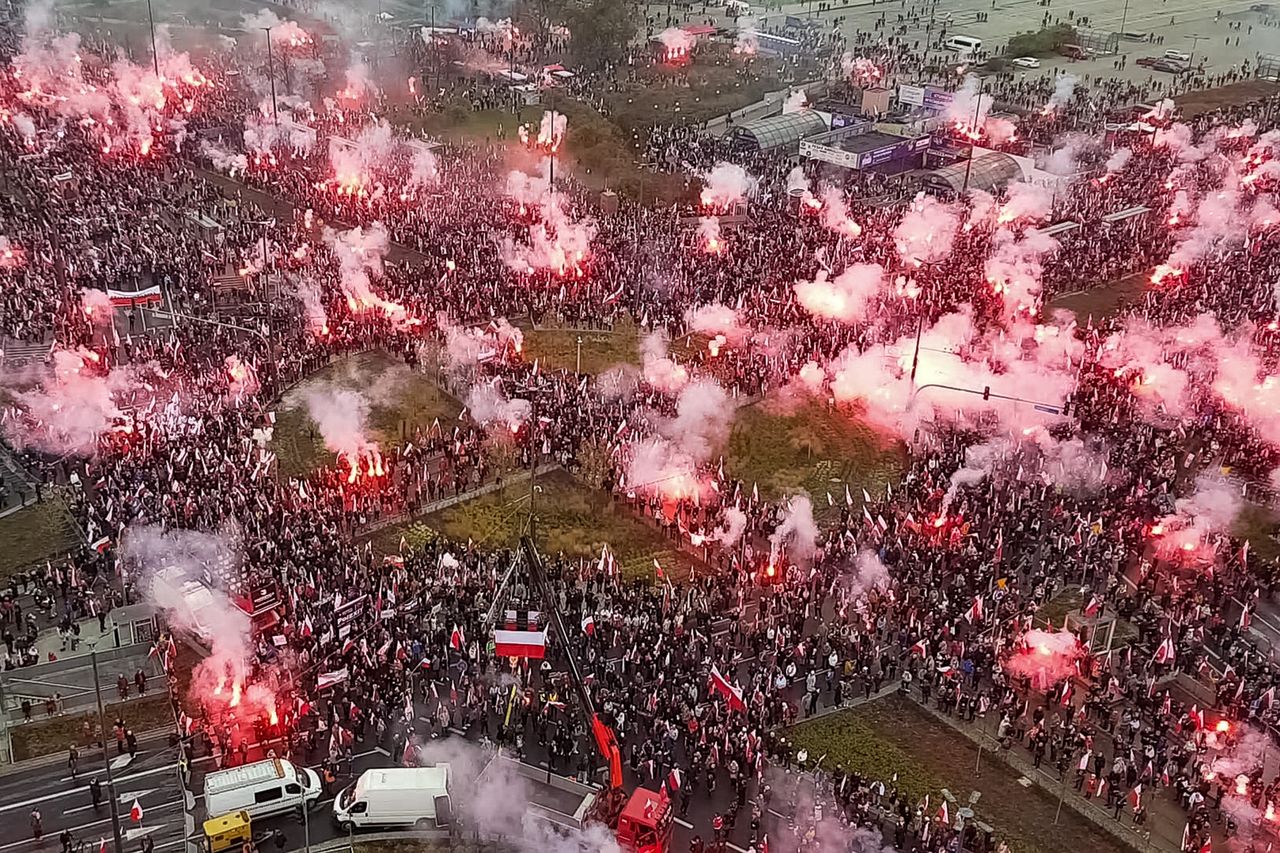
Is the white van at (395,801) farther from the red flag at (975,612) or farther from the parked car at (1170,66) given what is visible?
the parked car at (1170,66)

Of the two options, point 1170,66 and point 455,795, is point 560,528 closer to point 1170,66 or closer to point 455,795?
point 455,795

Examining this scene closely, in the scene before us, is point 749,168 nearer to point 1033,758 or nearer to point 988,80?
point 988,80

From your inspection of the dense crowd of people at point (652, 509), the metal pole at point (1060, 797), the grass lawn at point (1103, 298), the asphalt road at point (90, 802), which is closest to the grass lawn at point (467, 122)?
the dense crowd of people at point (652, 509)

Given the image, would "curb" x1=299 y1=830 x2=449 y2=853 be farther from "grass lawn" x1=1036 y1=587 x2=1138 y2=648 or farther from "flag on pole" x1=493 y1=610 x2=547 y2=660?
"grass lawn" x1=1036 y1=587 x2=1138 y2=648

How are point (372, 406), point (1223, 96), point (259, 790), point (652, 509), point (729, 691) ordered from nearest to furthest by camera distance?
point (259, 790), point (729, 691), point (652, 509), point (372, 406), point (1223, 96)

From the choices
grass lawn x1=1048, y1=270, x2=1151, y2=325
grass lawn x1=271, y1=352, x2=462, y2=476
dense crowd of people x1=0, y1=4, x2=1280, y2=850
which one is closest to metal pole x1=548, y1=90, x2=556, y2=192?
dense crowd of people x1=0, y1=4, x2=1280, y2=850

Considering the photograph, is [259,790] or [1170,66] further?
[1170,66]

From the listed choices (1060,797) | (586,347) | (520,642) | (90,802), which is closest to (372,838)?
(520,642)
